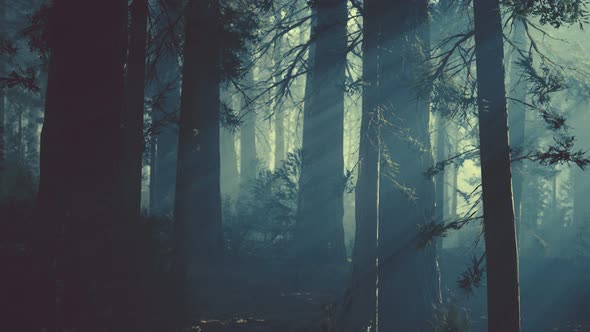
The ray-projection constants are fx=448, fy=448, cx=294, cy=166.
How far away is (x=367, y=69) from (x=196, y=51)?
5344 millimetres

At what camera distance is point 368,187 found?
6.77m

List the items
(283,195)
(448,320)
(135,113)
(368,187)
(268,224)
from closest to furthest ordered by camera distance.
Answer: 1. (368,187)
2. (448,320)
3. (135,113)
4. (283,195)
5. (268,224)

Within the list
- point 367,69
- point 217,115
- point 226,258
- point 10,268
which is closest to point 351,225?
point 226,258

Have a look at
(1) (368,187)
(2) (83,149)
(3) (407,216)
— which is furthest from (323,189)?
(2) (83,149)

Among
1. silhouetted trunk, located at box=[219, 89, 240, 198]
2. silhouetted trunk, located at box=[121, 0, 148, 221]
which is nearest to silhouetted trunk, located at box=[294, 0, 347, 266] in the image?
silhouetted trunk, located at box=[121, 0, 148, 221]

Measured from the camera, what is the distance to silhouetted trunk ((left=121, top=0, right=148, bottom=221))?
27.7ft

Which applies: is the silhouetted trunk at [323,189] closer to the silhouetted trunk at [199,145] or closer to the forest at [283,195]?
the forest at [283,195]

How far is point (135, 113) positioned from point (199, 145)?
8.95 ft

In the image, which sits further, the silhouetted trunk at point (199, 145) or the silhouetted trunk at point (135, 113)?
the silhouetted trunk at point (199, 145)

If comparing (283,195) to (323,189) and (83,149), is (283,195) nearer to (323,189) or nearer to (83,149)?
(323,189)

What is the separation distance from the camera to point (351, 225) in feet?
83.8

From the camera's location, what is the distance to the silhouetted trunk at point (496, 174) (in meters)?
5.73

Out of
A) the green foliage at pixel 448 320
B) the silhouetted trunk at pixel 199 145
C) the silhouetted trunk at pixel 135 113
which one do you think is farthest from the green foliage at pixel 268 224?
the green foliage at pixel 448 320

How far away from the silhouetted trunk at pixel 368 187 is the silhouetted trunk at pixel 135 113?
13.9 feet
